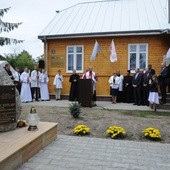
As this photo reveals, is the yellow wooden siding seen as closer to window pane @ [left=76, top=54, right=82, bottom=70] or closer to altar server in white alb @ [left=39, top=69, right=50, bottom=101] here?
window pane @ [left=76, top=54, right=82, bottom=70]

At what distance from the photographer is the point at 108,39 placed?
18.0 metres

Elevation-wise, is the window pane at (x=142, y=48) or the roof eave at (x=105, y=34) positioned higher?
the roof eave at (x=105, y=34)

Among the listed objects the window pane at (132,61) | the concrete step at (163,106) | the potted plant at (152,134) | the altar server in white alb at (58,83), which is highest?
the window pane at (132,61)

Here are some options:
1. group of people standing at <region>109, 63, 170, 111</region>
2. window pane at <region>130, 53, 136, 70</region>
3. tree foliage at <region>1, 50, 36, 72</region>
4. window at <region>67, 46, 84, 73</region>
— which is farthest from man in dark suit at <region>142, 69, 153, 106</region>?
tree foliage at <region>1, 50, 36, 72</region>

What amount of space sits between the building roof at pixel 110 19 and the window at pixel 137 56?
887 millimetres

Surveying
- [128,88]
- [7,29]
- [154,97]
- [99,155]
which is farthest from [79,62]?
[99,155]

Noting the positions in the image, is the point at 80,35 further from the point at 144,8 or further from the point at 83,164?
the point at 83,164

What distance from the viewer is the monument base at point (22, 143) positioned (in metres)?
4.73

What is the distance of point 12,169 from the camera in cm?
479

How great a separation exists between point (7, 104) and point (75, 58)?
12.6 meters

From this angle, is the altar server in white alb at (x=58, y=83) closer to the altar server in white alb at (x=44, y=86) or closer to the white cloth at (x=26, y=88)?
the altar server in white alb at (x=44, y=86)

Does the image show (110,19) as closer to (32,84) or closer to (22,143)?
(32,84)

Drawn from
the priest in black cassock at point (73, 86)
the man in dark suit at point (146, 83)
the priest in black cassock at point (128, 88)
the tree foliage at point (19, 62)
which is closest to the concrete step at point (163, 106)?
the man in dark suit at point (146, 83)

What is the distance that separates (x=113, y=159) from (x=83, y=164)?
0.69m
